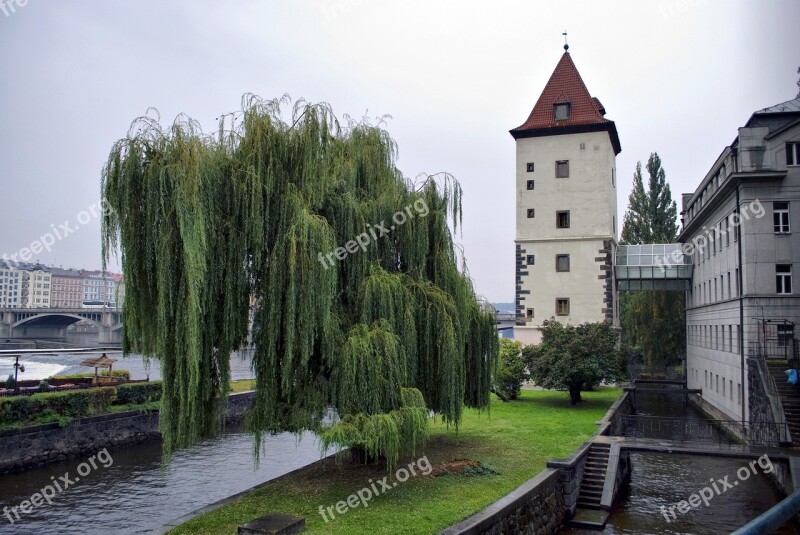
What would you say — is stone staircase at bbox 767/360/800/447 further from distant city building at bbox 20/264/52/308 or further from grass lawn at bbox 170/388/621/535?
distant city building at bbox 20/264/52/308

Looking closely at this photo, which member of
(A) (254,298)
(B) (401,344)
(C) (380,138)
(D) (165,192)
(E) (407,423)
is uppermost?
(C) (380,138)

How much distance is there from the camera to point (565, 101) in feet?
131

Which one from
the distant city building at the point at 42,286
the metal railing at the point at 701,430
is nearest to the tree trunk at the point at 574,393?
the metal railing at the point at 701,430

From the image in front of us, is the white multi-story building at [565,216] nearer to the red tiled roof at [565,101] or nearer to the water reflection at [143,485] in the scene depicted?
the red tiled roof at [565,101]

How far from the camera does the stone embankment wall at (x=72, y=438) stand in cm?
2234

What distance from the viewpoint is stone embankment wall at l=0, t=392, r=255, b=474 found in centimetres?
2234

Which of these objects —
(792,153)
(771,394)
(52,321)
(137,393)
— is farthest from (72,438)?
(52,321)

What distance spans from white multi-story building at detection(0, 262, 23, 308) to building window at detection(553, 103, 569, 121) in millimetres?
139129

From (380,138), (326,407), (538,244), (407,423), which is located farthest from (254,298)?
(538,244)

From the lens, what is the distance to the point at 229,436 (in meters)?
28.7

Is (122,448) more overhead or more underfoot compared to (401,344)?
more underfoot

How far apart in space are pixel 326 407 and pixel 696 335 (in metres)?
34.8

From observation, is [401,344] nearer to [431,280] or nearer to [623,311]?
[431,280]

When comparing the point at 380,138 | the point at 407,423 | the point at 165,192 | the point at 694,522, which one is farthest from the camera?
the point at 380,138
